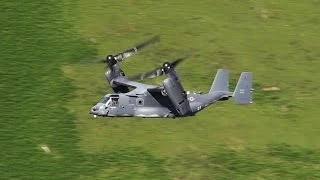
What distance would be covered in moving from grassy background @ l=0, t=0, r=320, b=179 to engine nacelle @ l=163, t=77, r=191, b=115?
4.12 metres

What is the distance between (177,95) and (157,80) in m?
12.3

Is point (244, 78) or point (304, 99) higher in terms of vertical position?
point (244, 78)

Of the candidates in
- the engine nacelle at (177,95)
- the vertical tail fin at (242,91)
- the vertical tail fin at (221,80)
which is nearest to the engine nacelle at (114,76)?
the engine nacelle at (177,95)

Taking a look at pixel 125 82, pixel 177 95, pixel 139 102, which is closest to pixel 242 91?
pixel 177 95

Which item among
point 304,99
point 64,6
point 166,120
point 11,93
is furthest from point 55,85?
point 304,99

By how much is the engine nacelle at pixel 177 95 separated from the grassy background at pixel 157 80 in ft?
13.5

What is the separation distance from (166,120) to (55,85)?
325 inches

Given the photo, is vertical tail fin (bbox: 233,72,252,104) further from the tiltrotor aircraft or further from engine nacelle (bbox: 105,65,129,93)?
engine nacelle (bbox: 105,65,129,93)

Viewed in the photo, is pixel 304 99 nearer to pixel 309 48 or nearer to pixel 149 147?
pixel 309 48

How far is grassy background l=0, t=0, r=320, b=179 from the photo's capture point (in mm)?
43938

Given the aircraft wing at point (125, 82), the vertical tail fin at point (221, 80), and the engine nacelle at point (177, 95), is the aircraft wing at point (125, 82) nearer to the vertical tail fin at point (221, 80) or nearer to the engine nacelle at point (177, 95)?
the engine nacelle at point (177, 95)

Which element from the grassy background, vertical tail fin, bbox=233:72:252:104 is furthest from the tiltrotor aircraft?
the grassy background

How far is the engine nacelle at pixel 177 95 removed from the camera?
128 feet

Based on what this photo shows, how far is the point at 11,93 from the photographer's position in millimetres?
50188
